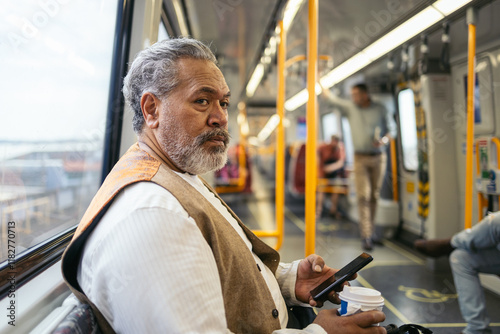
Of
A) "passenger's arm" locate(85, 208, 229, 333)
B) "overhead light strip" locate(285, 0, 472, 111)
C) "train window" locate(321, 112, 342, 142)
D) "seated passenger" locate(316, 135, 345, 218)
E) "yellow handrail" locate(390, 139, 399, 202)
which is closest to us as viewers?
"passenger's arm" locate(85, 208, 229, 333)

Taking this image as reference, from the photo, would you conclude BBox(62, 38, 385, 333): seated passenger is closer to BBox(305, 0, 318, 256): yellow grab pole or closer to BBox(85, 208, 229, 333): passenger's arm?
BBox(85, 208, 229, 333): passenger's arm

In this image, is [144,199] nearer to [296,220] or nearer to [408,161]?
[408,161]

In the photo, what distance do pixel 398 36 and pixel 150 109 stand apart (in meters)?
2.29

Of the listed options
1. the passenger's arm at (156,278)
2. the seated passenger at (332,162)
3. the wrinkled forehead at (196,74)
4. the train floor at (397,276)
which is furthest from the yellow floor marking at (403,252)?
Result: the passenger's arm at (156,278)

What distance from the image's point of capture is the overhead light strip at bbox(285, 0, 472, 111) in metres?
2.05

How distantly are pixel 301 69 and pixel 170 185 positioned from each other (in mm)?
4389

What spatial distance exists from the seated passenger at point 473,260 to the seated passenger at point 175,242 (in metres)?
1.17

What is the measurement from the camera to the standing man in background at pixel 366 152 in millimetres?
4930

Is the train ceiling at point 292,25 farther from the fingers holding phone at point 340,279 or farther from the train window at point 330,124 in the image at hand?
the train window at point 330,124

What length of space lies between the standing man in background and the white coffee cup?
401 centimetres

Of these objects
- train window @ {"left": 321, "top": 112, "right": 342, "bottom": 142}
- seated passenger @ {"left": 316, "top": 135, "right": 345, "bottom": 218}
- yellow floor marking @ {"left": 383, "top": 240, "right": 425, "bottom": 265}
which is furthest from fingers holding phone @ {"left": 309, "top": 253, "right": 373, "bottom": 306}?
train window @ {"left": 321, "top": 112, "right": 342, "bottom": 142}

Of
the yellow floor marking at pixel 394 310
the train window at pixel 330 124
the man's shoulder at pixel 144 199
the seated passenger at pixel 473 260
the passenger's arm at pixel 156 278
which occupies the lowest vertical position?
the yellow floor marking at pixel 394 310

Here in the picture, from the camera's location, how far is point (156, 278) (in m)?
0.84

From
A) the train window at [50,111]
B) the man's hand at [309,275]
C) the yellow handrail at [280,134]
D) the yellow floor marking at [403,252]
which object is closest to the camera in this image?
the train window at [50,111]
